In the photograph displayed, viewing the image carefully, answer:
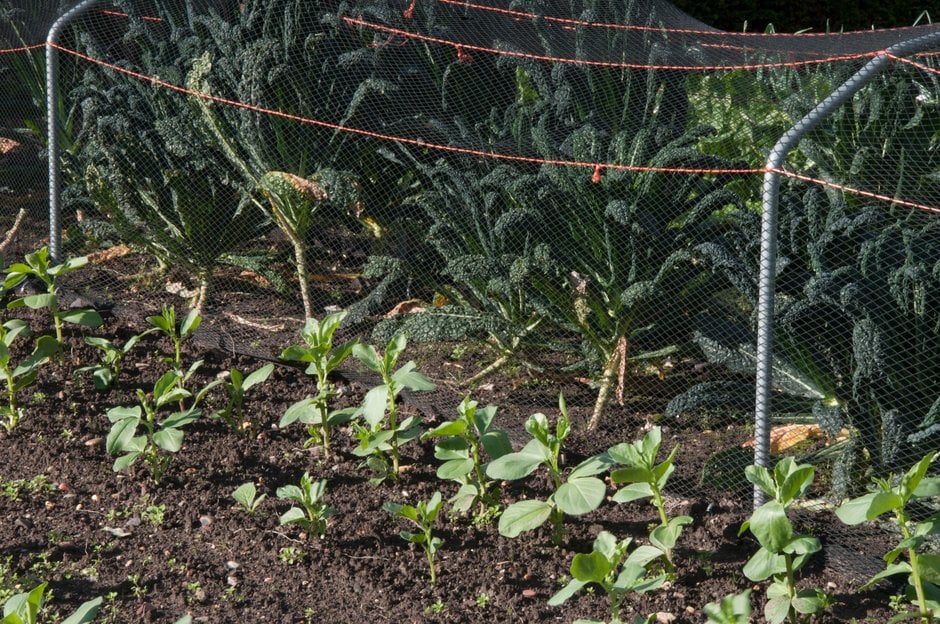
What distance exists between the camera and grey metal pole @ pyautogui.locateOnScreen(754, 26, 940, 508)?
11.0 feet

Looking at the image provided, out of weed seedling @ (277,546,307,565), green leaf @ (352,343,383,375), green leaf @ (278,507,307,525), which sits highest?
green leaf @ (352,343,383,375)

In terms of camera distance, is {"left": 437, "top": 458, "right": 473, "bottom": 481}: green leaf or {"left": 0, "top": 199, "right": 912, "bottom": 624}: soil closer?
{"left": 0, "top": 199, "right": 912, "bottom": 624}: soil

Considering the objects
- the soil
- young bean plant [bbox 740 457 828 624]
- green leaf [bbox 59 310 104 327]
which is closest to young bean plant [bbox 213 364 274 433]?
the soil

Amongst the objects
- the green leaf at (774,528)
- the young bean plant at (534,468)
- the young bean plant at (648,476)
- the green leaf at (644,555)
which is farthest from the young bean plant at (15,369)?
the green leaf at (774,528)

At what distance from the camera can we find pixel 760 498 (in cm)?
363

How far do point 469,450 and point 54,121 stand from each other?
9.75ft

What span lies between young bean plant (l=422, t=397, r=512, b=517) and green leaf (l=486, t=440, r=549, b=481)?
150 mm

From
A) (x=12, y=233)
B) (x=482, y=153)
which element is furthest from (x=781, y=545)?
(x=12, y=233)

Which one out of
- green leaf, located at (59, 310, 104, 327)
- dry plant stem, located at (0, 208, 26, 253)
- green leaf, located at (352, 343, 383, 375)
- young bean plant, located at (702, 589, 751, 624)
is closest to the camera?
young bean plant, located at (702, 589, 751, 624)

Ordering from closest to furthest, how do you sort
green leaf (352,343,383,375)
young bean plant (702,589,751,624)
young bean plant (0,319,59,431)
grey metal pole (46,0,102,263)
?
young bean plant (702,589,751,624) → green leaf (352,343,383,375) → young bean plant (0,319,59,431) → grey metal pole (46,0,102,263)

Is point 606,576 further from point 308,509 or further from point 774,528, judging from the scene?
point 308,509

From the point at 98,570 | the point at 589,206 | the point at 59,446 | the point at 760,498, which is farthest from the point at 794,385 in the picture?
the point at 59,446

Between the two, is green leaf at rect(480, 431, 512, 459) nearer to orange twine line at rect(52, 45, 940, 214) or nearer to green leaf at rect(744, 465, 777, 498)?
green leaf at rect(744, 465, 777, 498)

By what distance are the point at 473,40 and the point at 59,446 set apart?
2824 millimetres
